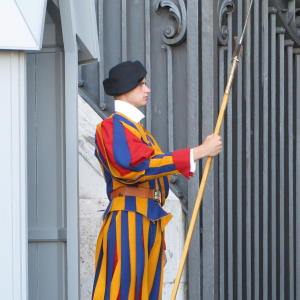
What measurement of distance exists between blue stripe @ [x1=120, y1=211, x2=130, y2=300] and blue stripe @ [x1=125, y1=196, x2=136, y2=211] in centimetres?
3

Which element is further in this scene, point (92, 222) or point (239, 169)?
point (239, 169)

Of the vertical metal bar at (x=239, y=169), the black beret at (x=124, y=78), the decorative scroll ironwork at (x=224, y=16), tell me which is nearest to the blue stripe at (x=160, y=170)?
the black beret at (x=124, y=78)

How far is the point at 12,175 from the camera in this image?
396 centimetres

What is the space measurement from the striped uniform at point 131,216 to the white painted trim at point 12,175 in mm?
1155

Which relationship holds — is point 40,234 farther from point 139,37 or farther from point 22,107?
point 139,37

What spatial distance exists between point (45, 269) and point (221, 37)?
2.56 m

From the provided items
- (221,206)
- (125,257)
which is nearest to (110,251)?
(125,257)

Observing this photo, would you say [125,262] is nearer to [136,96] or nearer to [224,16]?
[136,96]

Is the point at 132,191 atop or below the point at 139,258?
atop

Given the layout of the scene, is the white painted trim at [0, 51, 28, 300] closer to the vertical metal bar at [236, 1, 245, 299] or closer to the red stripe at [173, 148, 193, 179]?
the red stripe at [173, 148, 193, 179]

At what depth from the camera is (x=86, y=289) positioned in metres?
6.79

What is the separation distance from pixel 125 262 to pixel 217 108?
2.10 m

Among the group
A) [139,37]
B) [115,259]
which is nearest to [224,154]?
[139,37]

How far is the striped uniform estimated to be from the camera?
509 cm
